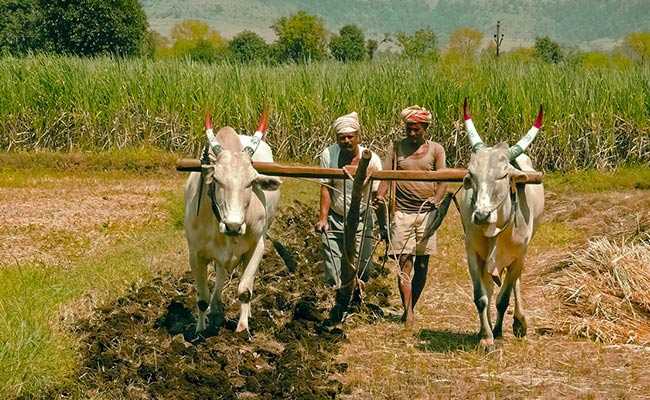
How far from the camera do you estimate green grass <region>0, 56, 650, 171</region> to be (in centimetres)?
1962

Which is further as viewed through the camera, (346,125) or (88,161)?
(88,161)

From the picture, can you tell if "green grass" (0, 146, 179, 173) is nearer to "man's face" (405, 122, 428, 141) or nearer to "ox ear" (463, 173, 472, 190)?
"man's face" (405, 122, 428, 141)

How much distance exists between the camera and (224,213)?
7.38m

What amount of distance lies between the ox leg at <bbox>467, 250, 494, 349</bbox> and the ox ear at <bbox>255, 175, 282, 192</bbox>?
4.55ft

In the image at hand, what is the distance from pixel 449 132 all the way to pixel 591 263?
417 inches

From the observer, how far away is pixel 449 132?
65.1ft

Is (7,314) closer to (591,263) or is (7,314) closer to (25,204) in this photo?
(591,263)

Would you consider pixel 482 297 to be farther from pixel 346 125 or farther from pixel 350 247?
pixel 346 125

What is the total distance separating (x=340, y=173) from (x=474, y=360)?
1.53 metres

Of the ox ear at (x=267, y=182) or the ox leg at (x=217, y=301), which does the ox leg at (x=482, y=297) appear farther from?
the ox leg at (x=217, y=301)

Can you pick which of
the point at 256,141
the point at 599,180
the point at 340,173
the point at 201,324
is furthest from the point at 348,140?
the point at 599,180

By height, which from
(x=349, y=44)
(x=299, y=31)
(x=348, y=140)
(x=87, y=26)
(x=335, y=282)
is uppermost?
(x=299, y=31)

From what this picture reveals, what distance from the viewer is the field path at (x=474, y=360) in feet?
22.6

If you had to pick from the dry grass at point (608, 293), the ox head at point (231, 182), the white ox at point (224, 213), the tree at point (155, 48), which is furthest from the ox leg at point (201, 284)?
the tree at point (155, 48)
